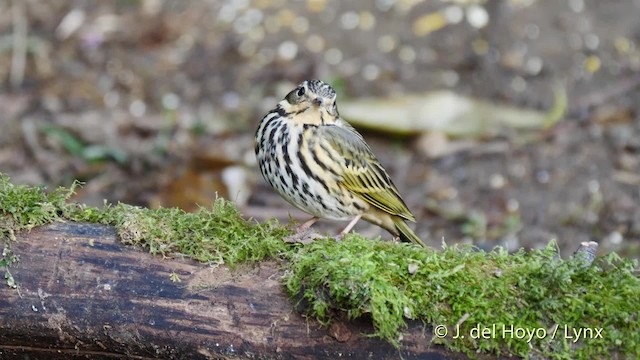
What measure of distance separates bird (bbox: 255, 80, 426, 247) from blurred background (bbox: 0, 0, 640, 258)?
2413 mm

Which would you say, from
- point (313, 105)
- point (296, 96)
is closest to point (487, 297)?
point (313, 105)

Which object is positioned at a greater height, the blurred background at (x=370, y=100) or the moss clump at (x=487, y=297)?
the blurred background at (x=370, y=100)

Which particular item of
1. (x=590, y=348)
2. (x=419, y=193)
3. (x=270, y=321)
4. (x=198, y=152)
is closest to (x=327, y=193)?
(x=270, y=321)

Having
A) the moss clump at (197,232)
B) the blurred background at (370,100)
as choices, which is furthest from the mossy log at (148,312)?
the blurred background at (370,100)

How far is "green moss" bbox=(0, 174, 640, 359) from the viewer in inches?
139

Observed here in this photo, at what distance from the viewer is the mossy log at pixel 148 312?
11.8 feet

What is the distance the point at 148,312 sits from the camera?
374 cm

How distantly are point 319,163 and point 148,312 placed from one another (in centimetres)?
134

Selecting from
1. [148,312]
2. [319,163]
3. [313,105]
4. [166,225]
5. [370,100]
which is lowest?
[148,312]

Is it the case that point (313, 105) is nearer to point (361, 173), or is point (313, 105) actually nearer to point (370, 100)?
point (361, 173)

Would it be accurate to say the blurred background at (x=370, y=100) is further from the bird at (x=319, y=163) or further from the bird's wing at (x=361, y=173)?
the bird at (x=319, y=163)

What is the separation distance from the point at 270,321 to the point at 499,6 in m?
7.17

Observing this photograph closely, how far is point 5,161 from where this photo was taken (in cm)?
853

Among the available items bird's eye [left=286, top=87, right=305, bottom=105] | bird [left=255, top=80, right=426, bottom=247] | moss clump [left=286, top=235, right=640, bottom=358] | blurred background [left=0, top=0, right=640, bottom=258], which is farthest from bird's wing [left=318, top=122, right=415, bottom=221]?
blurred background [left=0, top=0, right=640, bottom=258]
